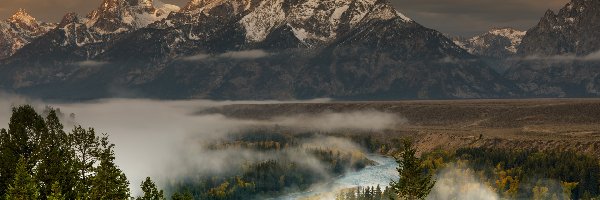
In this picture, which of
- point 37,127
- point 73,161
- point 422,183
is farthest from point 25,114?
point 422,183

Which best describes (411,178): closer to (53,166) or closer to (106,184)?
(106,184)

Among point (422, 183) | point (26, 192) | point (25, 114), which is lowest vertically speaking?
point (422, 183)

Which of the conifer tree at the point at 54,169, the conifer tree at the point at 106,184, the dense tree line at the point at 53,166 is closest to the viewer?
the dense tree line at the point at 53,166

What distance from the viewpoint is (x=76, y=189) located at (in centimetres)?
7562

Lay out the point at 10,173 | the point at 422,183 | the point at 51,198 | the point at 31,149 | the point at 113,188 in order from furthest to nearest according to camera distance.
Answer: the point at 422,183 < the point at 31,149 < the point at 10,173 < the point at 113,188 < the point at 51,198

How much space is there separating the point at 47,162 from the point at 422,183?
5104 cm

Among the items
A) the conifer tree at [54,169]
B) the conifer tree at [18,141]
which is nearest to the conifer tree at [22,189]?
the conifer tree at [54,169]

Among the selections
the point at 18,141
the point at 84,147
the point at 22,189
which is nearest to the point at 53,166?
the point at 84,147

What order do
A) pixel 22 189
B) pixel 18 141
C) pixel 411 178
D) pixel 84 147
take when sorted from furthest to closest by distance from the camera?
pixel 411 178 < pixel 84 147 < pixel 18 141 < pixel 22 189

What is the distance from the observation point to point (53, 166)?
7494 cm

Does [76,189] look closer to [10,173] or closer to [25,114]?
[10,173]

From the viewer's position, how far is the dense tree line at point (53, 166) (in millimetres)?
65281

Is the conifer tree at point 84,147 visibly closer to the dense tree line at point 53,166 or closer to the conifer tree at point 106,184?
the dense tree line at point 53,166

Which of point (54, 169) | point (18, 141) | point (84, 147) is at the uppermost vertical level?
point (18, 141)
